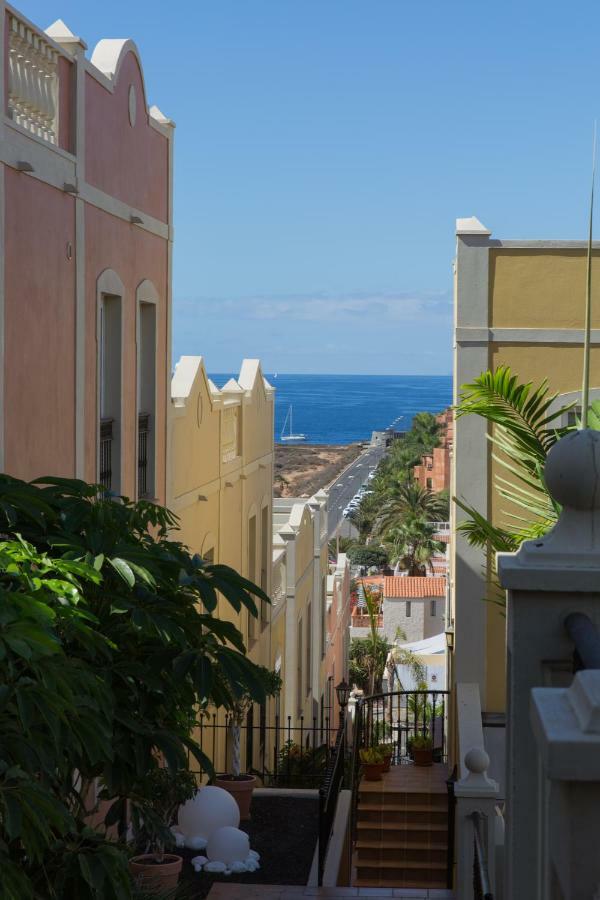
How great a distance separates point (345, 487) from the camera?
15825 centimetres

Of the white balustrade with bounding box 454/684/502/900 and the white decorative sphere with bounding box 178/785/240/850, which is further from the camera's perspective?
the white decorative sphere with bounding box 178/785/240/850

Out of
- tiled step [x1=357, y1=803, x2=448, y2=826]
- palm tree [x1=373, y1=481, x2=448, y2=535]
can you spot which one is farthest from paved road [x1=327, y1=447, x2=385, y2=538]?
tiled step [x1=357, y1=803, x2=448, y2=826]

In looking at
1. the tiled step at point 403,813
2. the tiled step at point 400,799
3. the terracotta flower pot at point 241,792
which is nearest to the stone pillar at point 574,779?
the terracotta flower pot at point 241,792

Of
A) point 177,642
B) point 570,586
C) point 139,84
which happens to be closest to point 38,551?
point 177,642

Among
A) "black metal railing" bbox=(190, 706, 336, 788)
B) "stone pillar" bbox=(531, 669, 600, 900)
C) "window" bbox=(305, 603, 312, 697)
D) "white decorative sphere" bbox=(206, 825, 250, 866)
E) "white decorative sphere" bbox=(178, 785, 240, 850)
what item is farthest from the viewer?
"window" bbox=(305, 603, 312, 697)

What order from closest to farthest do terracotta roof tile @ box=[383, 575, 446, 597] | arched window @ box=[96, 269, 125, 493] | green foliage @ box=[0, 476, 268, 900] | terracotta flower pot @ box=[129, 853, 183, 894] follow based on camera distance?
green foliage @ box=[0, 476, 268, 900], terracotta flower pot @ box=[129, 853, 183, 894], arched window @ box=[96, 269, 125, 493], terracotta roof tile @ box=[383, 575, 446, 597]

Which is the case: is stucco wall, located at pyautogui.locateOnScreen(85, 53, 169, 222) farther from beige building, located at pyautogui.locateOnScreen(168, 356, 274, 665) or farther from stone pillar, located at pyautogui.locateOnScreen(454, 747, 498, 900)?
stone pillar, located at pyautogui.locateOnScreen(454, 747, 498, 900)

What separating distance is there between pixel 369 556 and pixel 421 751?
237 feet

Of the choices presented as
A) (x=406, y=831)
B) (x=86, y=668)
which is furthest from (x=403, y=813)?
(x=86, y=668)

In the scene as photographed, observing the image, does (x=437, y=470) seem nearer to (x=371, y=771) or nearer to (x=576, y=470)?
(x=371, y=771)

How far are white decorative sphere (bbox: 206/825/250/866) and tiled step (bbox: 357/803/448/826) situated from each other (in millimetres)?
4890

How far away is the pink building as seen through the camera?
9617 millimetres

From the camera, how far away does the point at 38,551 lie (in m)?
6.80

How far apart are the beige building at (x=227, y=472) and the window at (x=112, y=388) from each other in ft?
7.20
